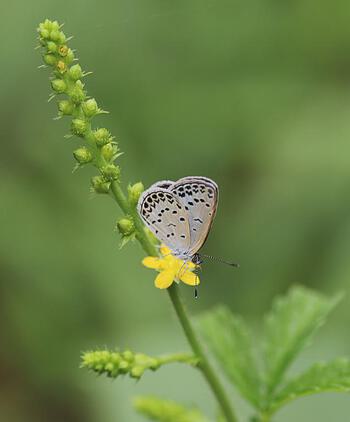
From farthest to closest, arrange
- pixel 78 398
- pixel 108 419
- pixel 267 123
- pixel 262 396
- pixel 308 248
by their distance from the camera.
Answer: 1. pixel 267 123
2. pixel 308 248
3. pixel 78 398
4. pixel 108 419
5. pixel 262 396

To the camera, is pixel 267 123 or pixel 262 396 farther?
pixel 267 123

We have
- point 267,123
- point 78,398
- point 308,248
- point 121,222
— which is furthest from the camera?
point 267,123

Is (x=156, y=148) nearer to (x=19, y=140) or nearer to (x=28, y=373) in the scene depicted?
(x=19, y=140)

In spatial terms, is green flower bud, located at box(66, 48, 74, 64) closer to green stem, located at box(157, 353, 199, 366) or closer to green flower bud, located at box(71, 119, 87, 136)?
green flower bud, located at box(71, 119, 87, 136)

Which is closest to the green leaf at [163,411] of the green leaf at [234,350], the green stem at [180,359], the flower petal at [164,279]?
the green leaf at [234,350]

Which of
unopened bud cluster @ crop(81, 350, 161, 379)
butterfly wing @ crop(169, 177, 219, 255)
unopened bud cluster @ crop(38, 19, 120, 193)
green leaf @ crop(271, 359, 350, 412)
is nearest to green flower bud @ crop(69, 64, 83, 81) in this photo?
unopened bud cluster @ crop(38, 19, 120, 193)

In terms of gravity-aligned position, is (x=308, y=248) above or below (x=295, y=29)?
below

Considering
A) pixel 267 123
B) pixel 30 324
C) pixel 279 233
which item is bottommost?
pixel 30 324

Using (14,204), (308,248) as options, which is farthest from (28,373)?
(308,248)
